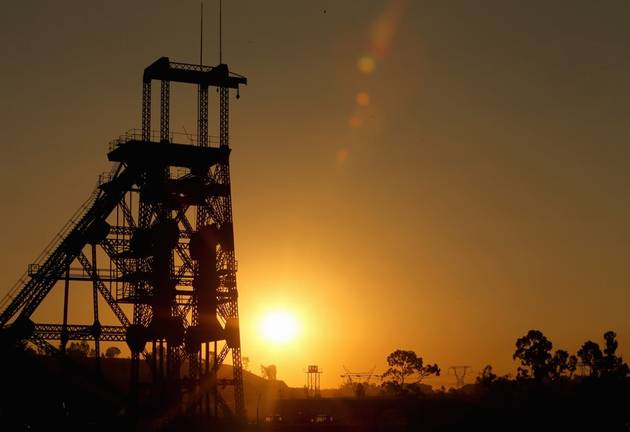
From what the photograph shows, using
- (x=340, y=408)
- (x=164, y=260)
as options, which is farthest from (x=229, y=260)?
(x=340, y=408)

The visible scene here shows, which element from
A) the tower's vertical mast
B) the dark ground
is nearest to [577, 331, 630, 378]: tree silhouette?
the dark ground

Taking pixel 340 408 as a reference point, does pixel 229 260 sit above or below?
above

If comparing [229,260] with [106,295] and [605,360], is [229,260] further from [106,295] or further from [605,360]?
[605,360]

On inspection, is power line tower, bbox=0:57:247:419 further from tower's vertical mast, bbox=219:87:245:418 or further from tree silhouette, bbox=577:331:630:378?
tree silhouette, bbox=577:331:630:378

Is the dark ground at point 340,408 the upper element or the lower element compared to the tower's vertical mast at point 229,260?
lower

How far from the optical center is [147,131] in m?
82.4

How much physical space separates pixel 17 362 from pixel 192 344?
45.9ft

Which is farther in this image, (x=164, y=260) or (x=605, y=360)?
(x=605, y=360)

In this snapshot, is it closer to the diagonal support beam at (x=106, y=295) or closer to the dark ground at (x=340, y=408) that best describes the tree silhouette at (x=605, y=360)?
the dark ground at (x=340, y=408)

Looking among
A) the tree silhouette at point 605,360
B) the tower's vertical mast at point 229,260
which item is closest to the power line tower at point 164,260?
the tower's vertical mast at point 229,260

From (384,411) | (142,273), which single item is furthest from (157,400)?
(384,411)

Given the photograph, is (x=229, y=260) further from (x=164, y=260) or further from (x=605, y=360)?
(x=605, y=360)

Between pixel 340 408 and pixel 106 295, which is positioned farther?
pixel 340 408

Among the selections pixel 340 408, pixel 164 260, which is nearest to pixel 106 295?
pixel 164 260
